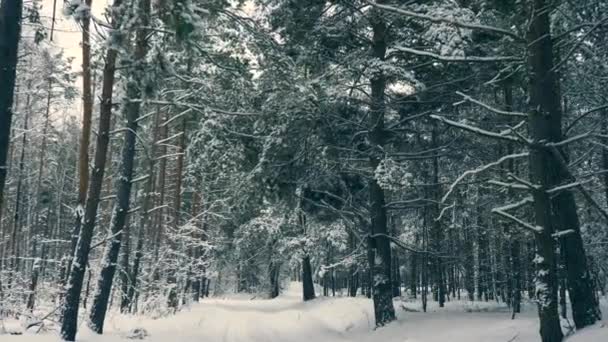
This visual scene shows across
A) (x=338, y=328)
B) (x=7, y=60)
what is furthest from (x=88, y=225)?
(x=338, y=328)

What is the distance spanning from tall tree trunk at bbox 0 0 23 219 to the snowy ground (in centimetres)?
Result: 341

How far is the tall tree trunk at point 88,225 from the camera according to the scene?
9180mm

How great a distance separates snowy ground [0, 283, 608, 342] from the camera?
9.55 m

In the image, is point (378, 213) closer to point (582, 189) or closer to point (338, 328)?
point (338, 328)

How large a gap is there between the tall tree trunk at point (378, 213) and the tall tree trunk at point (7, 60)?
8610 mm

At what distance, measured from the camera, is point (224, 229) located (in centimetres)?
3706

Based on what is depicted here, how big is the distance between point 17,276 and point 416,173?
15794 mm

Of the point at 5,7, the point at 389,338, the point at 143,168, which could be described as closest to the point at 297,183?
the point at 389,338

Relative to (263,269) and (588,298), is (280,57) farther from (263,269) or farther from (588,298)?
(263,269)

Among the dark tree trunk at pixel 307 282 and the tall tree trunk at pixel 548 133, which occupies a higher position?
the tall tree trunk at pixel 548 133

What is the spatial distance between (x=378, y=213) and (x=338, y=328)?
191 inches

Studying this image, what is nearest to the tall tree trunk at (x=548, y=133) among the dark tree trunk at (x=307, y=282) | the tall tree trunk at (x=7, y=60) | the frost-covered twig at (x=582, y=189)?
the frost-covered twig at (x=582, y=189)

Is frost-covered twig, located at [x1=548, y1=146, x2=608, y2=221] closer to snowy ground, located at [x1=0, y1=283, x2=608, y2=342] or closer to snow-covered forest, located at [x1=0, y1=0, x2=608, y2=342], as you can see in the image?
snow-covered forest, located at [x1=0, y1=0, x2=608, y2=342]

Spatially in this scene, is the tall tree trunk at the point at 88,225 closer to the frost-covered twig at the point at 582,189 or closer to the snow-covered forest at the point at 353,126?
the snow-covered forest at the point at 353,126
